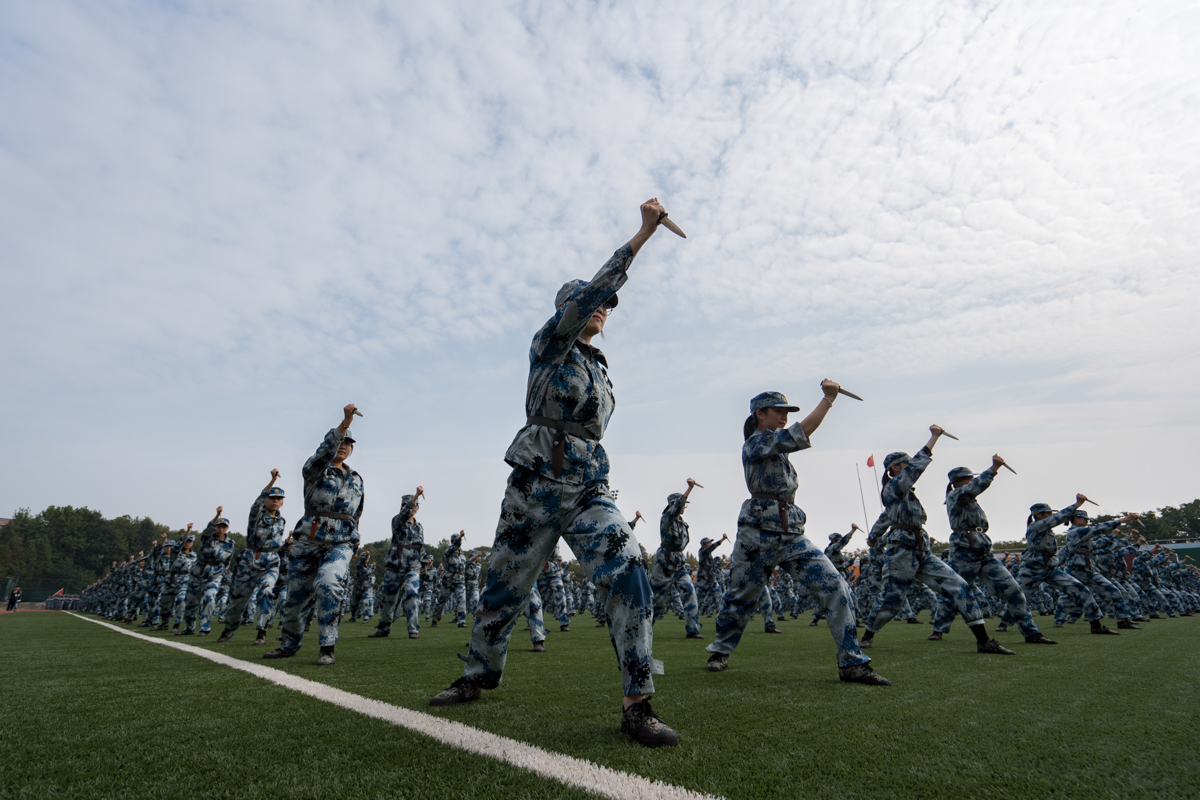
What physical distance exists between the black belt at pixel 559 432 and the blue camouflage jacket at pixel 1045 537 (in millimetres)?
11484

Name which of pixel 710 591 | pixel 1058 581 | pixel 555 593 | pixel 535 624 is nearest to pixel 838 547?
pixel 710 591

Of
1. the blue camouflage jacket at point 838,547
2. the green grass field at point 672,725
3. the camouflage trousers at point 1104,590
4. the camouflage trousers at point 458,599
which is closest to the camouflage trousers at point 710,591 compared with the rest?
the blue camouflage jacket at point 838,547

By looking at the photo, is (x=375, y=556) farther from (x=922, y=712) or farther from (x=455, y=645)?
(x=922, y=712)

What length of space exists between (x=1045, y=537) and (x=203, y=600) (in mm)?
16323

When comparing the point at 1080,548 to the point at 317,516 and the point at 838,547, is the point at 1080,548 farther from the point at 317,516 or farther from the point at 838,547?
the point at 317,516

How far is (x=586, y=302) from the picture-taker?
306cm

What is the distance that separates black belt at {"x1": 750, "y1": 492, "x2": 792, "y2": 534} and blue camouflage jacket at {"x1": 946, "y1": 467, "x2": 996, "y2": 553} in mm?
4643

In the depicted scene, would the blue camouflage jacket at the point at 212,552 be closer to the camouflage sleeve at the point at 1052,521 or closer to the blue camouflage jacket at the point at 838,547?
the blue camouflage jacket at the point at 838,547

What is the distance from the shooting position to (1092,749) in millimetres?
2602

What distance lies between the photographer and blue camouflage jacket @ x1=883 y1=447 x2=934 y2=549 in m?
7.73

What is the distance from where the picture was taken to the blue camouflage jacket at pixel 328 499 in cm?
621

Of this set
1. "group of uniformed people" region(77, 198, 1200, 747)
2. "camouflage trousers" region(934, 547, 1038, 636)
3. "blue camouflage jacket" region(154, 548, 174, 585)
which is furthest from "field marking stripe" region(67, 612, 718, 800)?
"blue camouflage jacket" region(154, 548, 174, 585)

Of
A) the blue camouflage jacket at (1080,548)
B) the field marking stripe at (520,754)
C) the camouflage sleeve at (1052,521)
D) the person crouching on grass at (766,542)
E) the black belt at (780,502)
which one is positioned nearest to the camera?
the field marking stripe at (520,754)

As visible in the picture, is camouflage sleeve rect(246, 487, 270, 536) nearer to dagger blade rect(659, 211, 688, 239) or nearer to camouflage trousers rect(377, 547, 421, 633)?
camouflage trousers rect(377, 547, 421, 633)
